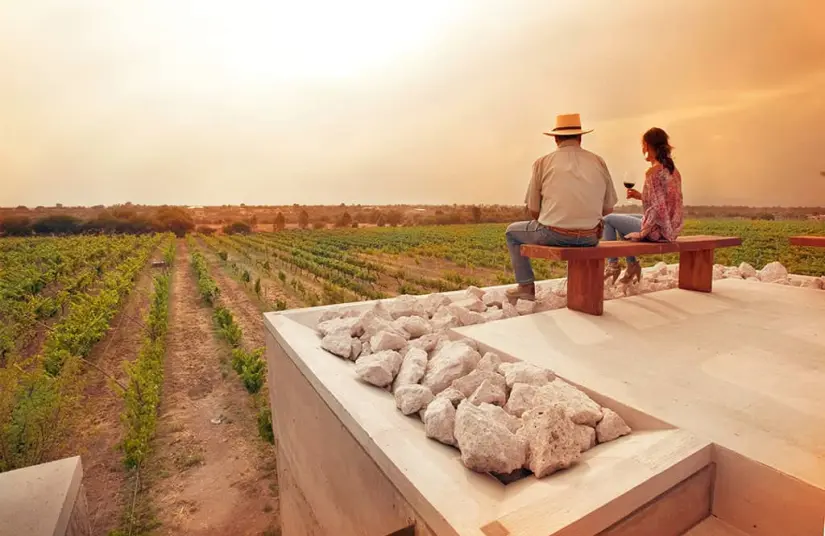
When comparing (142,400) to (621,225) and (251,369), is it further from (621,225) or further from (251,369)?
(621,225)

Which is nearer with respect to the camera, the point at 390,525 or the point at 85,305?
the point at 390,525

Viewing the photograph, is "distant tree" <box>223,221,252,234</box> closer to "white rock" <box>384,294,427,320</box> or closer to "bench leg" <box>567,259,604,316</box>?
"white rock" <box>384,294,427,320</box>

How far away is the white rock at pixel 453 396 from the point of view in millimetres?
1438

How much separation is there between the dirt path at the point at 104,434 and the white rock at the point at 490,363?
3.36 metres

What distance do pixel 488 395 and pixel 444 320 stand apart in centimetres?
91

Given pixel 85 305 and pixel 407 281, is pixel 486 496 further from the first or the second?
pixel 407 281

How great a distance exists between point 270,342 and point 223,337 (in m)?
5.89

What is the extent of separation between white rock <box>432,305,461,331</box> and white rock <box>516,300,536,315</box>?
51 cm

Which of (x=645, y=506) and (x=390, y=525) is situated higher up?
(x=645, y=506)

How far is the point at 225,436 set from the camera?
15.3 ft

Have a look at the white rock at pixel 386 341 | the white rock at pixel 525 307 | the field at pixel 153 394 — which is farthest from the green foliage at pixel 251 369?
the white rock at pixel 386 341

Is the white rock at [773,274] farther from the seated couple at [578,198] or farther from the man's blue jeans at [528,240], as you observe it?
the man's blue jeans at [528,240]

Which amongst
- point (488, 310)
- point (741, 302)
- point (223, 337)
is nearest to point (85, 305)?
point (223, 337)

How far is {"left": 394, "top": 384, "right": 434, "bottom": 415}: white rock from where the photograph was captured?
1441 mm
